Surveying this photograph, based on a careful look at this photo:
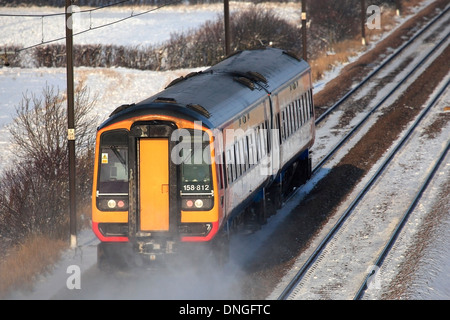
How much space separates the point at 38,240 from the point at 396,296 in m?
7.56

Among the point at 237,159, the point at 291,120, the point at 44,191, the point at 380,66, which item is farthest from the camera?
the point at 380,66

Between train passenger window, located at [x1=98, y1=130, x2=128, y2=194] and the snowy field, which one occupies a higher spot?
train passenger window, located at [x1=98, y1=130, x2=128, y2=194]

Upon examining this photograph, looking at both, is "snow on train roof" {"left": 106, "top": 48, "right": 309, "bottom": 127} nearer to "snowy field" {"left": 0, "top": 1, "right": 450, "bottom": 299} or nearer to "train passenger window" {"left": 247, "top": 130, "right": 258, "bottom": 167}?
"train passenger window" {"left": 247, "top": 130, "right": 258, "bottom": 167}

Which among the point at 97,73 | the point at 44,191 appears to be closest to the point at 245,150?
the point at 44,191

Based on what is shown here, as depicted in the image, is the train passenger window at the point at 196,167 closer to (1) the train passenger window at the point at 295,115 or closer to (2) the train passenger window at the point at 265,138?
(2) the train passenger window at the point at 265,138

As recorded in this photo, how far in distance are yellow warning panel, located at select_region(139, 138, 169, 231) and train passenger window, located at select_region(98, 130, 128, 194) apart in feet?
1.25

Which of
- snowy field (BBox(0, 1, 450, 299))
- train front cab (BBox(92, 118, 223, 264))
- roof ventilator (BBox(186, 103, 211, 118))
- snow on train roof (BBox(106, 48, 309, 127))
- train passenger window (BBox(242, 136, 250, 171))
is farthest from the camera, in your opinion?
snowy field (BBox(0, 1, 450, 299))

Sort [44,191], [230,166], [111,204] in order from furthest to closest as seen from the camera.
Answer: [44,191] → [230,166] → [111,204]

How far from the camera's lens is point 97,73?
51.5 metres

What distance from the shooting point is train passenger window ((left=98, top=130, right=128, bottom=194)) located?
16062mm

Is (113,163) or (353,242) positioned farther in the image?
(353,242)

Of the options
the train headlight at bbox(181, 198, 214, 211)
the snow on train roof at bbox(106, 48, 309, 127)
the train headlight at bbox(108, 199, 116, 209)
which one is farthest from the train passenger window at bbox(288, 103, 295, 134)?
the train headlight at bbox(108, 199, 116, 209)

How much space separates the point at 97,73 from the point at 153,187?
36.6m

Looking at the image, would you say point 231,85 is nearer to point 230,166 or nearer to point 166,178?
point 230,166
